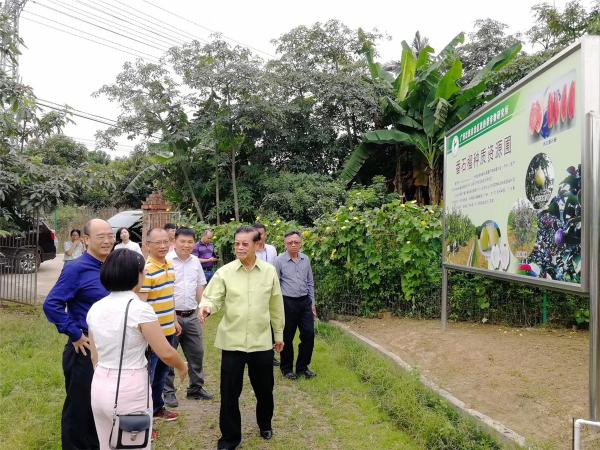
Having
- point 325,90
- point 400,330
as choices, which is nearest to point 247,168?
point 325,90

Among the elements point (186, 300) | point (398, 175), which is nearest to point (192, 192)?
point (398, 175)

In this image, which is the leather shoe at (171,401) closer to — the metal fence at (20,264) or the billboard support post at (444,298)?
the billboard support post at (444,298)

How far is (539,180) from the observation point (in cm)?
391

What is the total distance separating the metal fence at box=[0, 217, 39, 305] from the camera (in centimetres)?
903

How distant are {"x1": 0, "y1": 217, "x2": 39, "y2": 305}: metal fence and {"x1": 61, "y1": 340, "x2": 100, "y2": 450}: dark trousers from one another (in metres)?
6.38

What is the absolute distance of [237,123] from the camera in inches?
548

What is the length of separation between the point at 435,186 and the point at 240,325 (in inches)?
462

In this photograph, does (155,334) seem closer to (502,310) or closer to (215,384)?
(215,384)

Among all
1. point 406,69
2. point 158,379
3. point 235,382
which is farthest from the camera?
point 406,69

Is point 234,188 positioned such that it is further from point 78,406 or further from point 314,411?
point 78,406

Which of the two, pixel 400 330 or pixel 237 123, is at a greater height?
pixel 237 123

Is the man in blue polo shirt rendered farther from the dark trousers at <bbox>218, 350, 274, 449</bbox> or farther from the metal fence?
the metal fence

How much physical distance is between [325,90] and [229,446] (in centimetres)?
1227

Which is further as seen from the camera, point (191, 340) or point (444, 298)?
point (444, 298)
